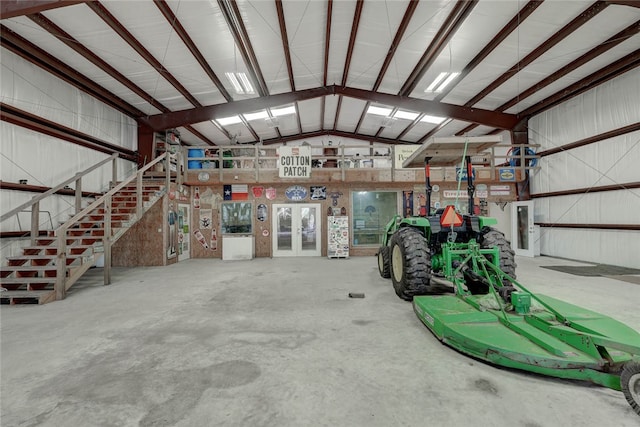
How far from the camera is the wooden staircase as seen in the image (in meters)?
4.94

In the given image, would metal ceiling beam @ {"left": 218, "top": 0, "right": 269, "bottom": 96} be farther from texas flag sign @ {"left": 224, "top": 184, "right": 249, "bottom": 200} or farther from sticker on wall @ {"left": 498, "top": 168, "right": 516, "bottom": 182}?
sticker on wall @ {"left": 498, "top": 168, "right": 516, "bottom": 182}

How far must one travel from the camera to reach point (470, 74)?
871cm

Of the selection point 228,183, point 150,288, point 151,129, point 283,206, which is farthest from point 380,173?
point 151,129

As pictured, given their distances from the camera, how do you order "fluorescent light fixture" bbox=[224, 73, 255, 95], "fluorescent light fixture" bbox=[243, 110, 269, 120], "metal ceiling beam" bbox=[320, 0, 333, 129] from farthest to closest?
"fluorescent light fixture" bbox=[243, 110, 269, 120] < "fluorescent light fixture" bbox=[224, 73, 255, 95] < "metal ceiling beam" bbox=[320, 0, 333, 129]

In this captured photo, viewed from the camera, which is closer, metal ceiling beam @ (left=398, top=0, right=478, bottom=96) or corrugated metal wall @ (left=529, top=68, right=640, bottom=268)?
metal ceiling beam @ (left=398, top=0, right=478, bottom=96)

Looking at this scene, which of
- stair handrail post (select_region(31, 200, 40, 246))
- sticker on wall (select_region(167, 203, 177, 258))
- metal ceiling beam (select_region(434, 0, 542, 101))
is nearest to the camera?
stair handrail post (select_region(31, 200, 40, 246))

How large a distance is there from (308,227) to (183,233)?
444 centimetres

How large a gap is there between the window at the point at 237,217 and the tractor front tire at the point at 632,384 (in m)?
9.65

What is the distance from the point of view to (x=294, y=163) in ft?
31.3

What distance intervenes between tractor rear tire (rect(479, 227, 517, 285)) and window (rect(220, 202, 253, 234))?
25.8 feet

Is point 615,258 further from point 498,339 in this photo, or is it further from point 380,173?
point 498,339

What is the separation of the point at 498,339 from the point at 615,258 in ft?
27.4

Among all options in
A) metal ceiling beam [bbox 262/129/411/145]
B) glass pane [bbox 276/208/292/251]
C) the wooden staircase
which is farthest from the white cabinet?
metal ceiling beam [bbox 262/129/411/145]

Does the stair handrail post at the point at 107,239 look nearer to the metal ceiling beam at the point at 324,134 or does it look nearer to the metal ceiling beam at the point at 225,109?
the metal ceiling beam at the point at 225,109
